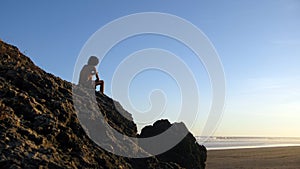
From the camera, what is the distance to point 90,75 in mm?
11961

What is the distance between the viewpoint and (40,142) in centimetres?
599

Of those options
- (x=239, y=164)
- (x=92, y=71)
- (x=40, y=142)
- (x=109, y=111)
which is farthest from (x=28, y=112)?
(x=239, y=164)

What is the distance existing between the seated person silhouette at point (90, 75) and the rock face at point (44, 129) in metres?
2.58

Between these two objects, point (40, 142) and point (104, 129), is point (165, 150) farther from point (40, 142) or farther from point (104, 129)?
point (40, 142)

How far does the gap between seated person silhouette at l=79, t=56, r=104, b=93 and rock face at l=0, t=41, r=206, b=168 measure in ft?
8.46

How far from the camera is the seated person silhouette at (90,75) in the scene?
11.7 metres

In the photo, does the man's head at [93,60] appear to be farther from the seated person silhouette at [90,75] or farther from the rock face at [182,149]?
the rock face at [182,149]

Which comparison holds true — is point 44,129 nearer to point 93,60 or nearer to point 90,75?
point 90,75

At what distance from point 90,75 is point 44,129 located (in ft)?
18.7

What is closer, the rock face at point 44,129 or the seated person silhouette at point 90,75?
the rock face at point 44,129

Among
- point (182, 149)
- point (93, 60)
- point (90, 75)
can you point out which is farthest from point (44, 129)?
point (182, 149)

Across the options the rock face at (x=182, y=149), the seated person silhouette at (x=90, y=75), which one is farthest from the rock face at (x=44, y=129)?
the rock face at (x=182, y=149)

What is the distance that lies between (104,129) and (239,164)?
792 inches

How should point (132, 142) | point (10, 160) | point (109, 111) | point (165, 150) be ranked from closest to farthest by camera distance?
point (10, 160) < point (132, 142) < point (109, 111) < point (165, 150)
